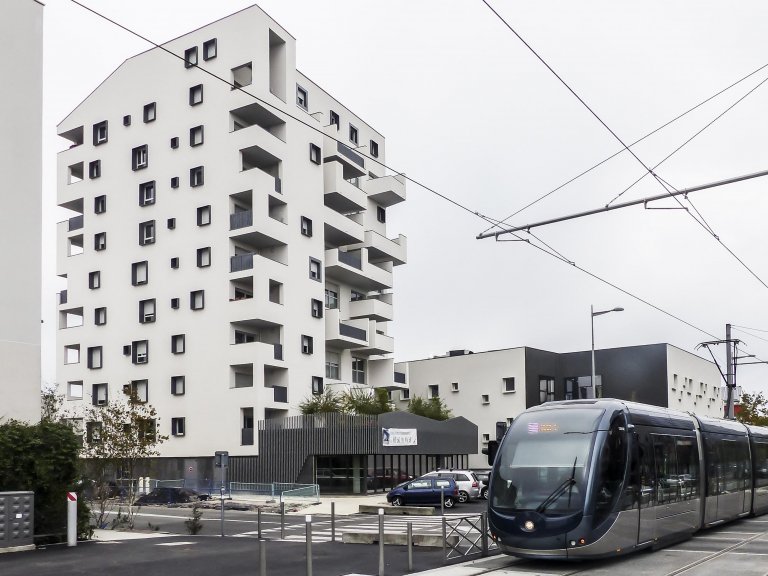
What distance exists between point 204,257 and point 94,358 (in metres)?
11.2

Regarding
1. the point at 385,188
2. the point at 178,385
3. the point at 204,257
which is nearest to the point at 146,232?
the point at 204,257

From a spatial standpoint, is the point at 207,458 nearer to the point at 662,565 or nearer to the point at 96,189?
the point at 96,189

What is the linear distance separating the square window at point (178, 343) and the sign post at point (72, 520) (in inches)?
1184

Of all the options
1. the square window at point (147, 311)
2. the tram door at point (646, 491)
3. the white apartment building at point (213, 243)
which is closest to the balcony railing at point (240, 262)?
the white apartment building at point (213, 243)

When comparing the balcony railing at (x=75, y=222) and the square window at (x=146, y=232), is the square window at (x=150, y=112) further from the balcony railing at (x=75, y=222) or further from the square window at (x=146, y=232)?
the balcony railing at (x=75, y=222)

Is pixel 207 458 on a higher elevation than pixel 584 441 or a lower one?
lower

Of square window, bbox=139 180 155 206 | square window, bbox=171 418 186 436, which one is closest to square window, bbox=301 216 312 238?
square window, bbox=139 180 155 206

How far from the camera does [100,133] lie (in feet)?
191

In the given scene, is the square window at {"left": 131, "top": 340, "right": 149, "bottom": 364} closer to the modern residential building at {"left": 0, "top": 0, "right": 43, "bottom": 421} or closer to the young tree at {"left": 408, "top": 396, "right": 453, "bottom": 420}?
the young tree at {"left": 408, "top": 396, "right": 453, "bottom": 420}

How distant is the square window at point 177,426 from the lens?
51.2m

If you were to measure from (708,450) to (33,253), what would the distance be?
19.1 metres

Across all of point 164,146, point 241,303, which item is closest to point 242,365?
point 241,303

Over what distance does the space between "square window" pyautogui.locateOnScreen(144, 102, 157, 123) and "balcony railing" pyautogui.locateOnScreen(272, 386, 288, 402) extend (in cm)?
1902

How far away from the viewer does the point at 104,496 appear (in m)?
27.7
